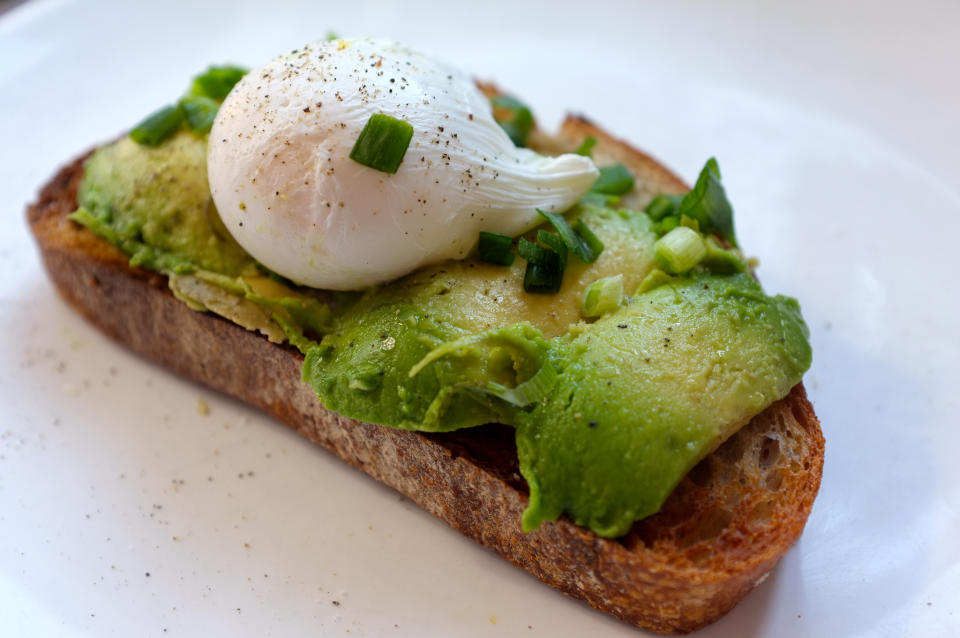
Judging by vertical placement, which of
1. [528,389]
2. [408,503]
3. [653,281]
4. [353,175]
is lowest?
[408,503]

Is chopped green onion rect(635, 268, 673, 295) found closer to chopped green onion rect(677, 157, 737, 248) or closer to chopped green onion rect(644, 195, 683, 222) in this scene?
chopped green onion rect(677, 157, 737, 248)

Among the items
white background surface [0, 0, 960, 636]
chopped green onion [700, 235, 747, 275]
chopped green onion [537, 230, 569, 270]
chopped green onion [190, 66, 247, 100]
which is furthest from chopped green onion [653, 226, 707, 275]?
chopped green onion [190, 66, 247, 100]

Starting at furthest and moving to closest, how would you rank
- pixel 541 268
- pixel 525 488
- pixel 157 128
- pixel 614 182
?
pixel 614 182 → pixel 157 128 → pixel 541 268 → pixel 525 488

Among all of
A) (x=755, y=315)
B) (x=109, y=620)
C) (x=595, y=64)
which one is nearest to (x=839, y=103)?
(x=595, y=64)

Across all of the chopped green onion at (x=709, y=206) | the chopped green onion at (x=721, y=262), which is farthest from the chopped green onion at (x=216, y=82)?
the chopped green onion at (x=721, y=262)

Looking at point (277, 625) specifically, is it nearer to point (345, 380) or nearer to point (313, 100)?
point (345, 380)

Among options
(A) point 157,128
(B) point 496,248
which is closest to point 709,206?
(B) point 496,248

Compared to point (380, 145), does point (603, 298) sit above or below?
below

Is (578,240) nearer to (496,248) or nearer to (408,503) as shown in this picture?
(496,248)
